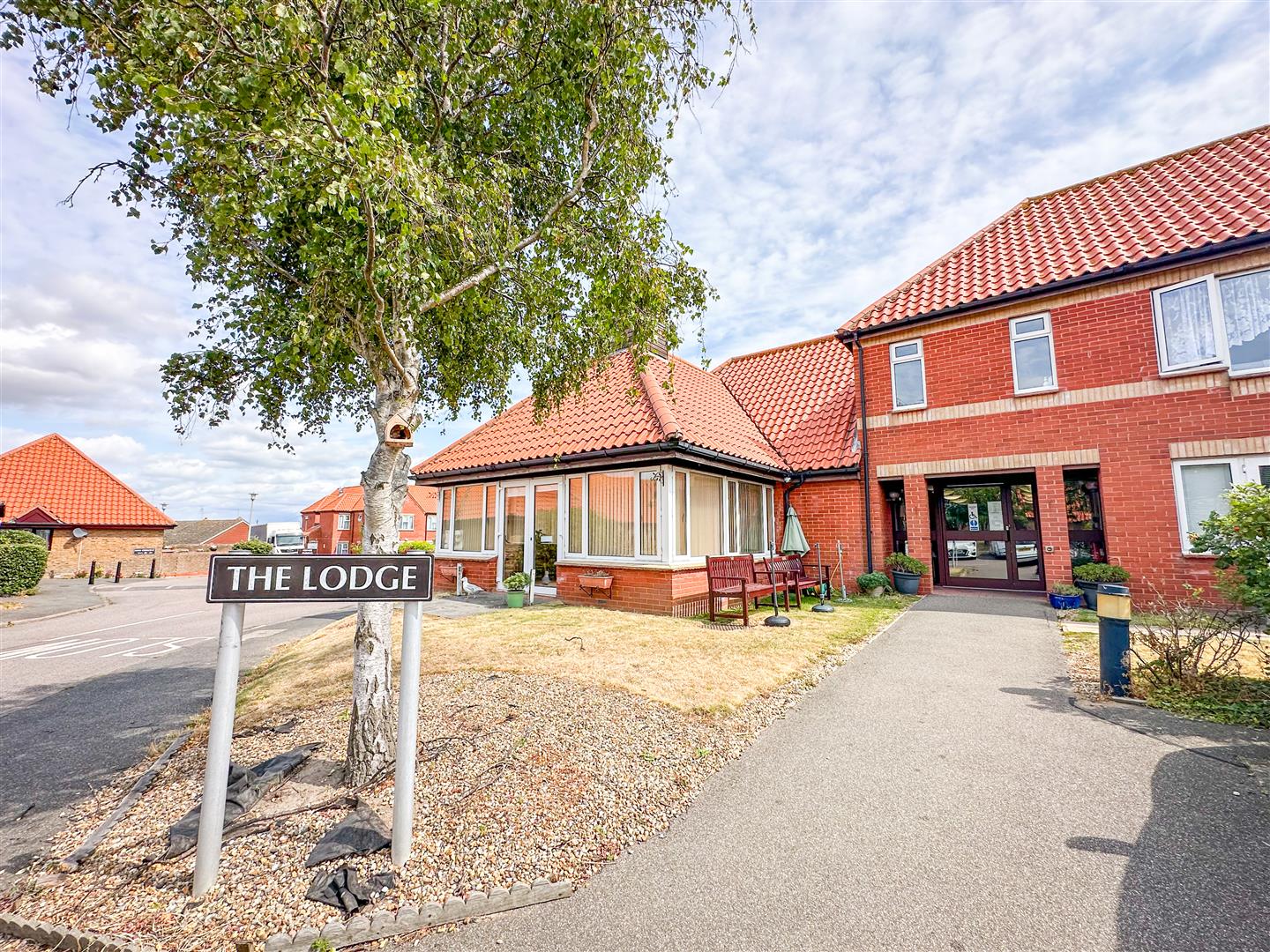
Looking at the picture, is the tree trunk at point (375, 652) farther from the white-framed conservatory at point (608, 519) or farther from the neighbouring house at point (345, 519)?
the neighbouring house at point (345, 519)

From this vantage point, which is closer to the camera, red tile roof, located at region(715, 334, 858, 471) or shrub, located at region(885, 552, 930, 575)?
shrub, located at region(885, 552, 930, 575)

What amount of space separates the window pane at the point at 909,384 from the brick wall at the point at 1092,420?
0.22m

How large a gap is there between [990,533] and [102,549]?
130ft

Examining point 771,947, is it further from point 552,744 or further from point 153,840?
point 153,840

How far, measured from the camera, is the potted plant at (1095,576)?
976 centimetres

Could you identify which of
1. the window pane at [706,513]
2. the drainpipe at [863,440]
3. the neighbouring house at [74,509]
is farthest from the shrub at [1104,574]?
the neighbouring house at [74,509]

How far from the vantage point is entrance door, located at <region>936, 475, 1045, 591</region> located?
12336 millimetres

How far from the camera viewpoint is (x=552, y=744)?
4434mm

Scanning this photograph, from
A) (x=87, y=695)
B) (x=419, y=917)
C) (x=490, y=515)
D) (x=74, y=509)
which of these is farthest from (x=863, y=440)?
(x=74, y=509)

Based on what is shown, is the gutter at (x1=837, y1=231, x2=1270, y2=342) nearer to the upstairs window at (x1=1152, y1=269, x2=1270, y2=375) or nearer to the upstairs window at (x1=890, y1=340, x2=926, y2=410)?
the upstairs window at (x1=1152, y1=269, x2=1270, y2=375)

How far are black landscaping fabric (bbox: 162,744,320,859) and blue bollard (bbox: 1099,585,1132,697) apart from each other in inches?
297

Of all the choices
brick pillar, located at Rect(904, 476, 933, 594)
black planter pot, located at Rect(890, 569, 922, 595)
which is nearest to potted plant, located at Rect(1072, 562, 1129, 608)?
brick pillar, located at Rect(904, 476, 933, 594)

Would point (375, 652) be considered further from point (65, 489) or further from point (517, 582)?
point (65, 489)

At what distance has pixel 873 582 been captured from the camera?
11961mm
